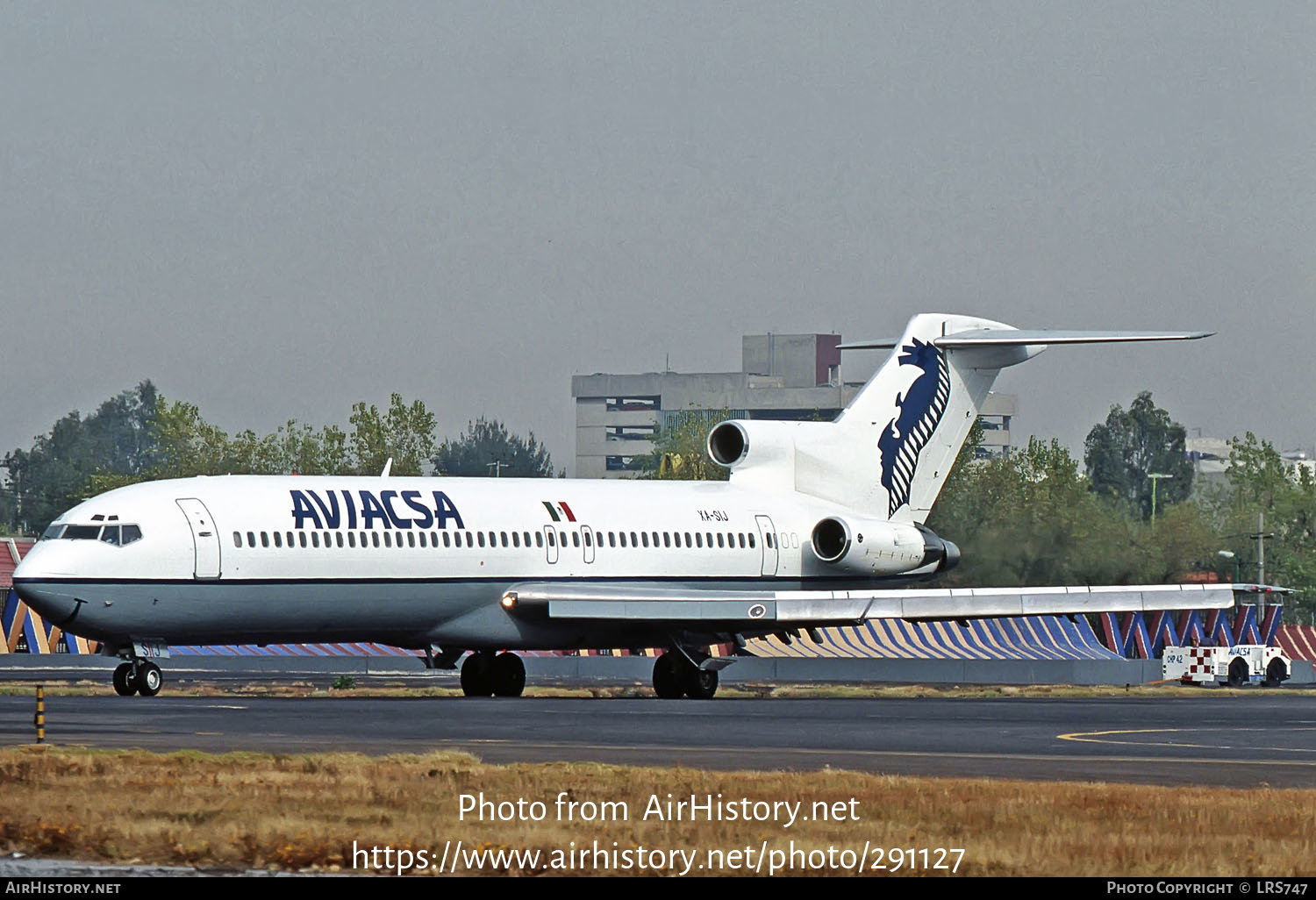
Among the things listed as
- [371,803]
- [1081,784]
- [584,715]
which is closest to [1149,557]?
[584,715]

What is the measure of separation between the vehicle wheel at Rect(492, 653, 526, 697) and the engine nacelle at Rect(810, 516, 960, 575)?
24.9 feet

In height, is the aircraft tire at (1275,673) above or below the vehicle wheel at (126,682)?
below

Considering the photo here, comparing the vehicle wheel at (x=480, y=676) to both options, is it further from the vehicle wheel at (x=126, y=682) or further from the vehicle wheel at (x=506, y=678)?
the vehicle wheel at (x=126, y=682)

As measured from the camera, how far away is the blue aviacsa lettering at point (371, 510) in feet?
126

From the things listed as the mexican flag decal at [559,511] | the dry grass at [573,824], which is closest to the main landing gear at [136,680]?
the mexican flag decal at [559,511]

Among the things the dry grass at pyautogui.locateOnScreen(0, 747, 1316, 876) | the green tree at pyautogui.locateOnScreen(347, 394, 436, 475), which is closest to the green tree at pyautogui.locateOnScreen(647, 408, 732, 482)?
the green tree at pyautogui.locateOnScreen(347, 394, 436, 475)

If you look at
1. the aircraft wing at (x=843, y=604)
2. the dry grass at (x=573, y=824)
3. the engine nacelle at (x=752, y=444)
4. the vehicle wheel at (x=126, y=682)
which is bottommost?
the vehicle wheel at (x=126, y=682)

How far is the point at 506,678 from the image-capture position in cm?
4225

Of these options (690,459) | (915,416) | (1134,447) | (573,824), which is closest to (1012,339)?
(915,416)

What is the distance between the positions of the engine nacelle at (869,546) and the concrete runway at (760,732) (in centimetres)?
769

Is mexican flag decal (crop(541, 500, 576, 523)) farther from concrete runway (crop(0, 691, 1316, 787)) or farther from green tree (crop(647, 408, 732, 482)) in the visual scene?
green tree (crop(647, 408, 732, 482))

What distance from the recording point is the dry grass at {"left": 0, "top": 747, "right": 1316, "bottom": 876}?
1428 cm
